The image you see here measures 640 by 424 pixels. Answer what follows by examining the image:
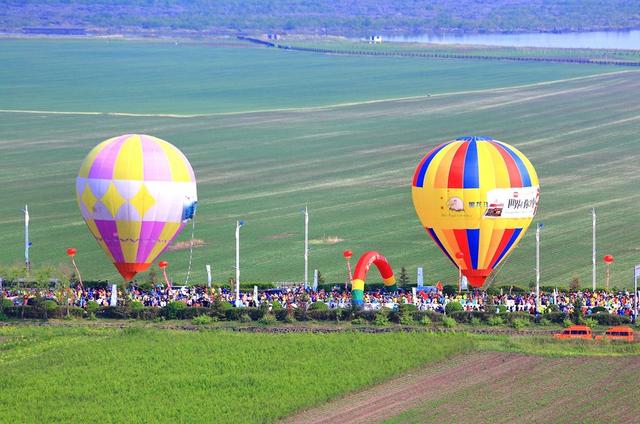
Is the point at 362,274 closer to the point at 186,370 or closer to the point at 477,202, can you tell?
the point at 477,202

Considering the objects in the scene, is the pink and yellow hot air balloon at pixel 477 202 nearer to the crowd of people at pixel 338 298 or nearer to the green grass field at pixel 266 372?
the crowd of people at pixel 338 298

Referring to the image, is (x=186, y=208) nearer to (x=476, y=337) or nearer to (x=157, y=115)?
(x=476, y=337)

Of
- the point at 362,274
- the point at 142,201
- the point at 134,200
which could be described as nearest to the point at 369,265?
the point at 362,274

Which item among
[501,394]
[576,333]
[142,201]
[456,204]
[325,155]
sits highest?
[325,155]

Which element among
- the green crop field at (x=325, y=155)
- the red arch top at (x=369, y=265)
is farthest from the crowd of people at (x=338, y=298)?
the green crop field at (x=325, y=155)

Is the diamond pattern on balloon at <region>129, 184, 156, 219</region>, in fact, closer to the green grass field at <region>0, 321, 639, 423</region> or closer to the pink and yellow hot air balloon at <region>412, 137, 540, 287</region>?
the green grass field at <region>0, 321, 639, 423</region>

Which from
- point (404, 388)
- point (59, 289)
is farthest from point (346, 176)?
point (404, 388)

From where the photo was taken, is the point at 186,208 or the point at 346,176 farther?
the point at 346,176
